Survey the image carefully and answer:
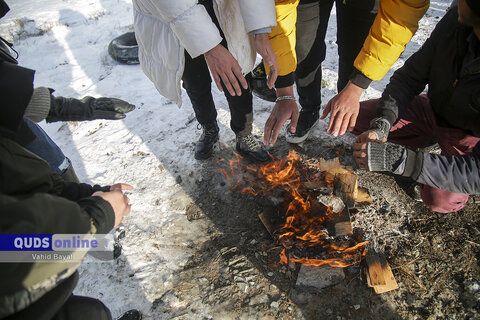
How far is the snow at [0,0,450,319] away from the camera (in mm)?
2258

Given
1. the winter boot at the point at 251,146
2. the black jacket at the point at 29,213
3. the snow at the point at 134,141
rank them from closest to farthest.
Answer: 1. the black jacket at the point at 29,213
2. the snow at the point at 134,141
3. the winter boot at the point at 251,146

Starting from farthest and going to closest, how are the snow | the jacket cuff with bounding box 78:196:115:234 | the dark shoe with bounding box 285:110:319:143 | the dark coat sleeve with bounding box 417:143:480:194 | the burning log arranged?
the dark shoe with bounding box 285:110:319:143 → the snow → the burning log → the dark coat sleeve with bounding box 417:143:480:194 → the jacket cuff with bounding box 78:196:115:234

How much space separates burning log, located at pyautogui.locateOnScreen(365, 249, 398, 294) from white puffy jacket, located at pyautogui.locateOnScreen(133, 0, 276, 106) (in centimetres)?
182

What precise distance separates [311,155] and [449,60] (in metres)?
1.45

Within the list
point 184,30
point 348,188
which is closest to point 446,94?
point 348,188

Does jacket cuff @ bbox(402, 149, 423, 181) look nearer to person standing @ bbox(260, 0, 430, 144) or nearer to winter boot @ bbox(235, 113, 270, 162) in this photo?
person standing @ bbox(260, 0, 430, 144)

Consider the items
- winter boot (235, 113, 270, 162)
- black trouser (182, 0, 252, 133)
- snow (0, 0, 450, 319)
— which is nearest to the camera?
snow (0, 0, 450, 319)

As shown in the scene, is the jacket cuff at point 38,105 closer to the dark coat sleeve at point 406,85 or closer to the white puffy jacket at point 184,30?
the white puffy jacket at point 184,30

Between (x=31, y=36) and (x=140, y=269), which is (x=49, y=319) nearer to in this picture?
(x=140, y=269)

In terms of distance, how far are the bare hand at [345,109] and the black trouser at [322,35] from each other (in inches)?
27.5

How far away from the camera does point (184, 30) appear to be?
1717 mm

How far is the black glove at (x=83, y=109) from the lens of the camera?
2.08 metres

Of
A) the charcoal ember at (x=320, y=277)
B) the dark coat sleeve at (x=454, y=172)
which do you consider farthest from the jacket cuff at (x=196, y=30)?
the charcoal ember at (x=320, y=277)

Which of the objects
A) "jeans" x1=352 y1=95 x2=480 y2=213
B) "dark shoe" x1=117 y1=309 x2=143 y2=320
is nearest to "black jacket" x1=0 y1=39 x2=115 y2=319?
"dark shoe" x1=117 y1=309 x2=143 y2=320
